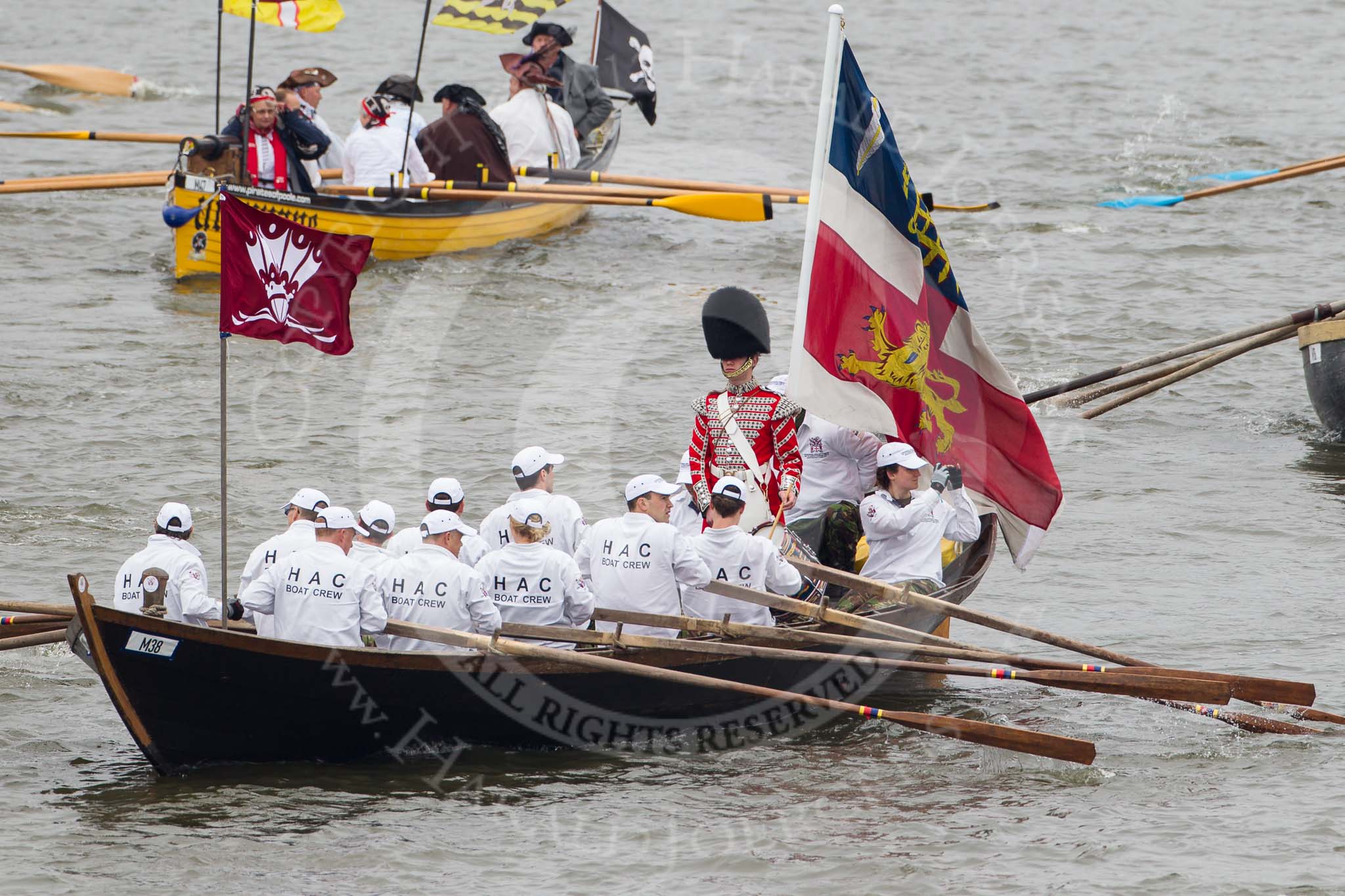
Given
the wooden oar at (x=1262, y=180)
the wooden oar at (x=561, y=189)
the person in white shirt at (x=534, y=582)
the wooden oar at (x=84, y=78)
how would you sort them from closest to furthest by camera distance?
the person in white shirt at (x=534, y=582) < the wooden oar at (x=1262, y=180) < the wooden oar at (x=561, y=189) < the wooden oar at (x=84, y=78)

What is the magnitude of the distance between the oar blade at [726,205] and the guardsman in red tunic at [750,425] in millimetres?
4154

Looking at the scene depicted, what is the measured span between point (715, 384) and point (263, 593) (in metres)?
9.15

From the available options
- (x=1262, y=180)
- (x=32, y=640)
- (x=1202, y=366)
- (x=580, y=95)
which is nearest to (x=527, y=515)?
(x=32, y=640)

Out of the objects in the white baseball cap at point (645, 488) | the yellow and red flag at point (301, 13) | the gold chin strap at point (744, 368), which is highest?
the yellow and red flag at point (301, 13)

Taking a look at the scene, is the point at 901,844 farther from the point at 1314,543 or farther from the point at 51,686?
the point at 1314,543

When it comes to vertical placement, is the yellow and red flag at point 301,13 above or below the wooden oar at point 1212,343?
above

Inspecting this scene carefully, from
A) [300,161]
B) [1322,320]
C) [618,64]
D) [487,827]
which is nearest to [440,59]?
[618,64]

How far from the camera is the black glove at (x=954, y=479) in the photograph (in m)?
11.2

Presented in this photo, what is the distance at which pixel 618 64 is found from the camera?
24312mm

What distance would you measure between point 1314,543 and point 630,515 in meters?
6.78

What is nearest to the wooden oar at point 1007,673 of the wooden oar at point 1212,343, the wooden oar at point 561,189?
the wooden oar at point 1212,343

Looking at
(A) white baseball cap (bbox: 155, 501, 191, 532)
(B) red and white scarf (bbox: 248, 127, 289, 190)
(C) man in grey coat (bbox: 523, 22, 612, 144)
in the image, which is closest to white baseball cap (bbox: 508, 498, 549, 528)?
(A) white baseball cap (bbox: 155, 501, 191, 532)

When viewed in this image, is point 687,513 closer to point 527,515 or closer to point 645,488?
point 645,488

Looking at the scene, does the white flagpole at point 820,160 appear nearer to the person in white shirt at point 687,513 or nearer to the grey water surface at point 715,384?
the person in white shirt at point 687,513
